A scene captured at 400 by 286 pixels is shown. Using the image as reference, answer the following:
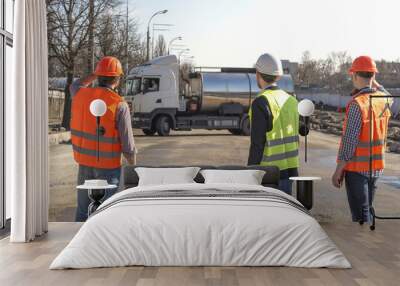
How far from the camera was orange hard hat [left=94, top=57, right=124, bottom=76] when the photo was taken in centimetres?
606

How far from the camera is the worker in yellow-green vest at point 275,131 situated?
5441 millimetres

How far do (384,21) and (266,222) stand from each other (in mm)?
3358

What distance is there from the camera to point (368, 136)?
5285 mm

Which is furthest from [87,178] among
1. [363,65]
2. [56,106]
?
[363,65]

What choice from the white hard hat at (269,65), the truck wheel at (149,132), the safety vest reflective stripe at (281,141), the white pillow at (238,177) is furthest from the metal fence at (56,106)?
the safety vest reflective stripe at (281,141)

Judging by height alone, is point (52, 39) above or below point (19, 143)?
above

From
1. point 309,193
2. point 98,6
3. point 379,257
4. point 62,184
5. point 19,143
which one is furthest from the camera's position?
point 98,6

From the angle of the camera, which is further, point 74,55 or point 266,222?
point 74,55

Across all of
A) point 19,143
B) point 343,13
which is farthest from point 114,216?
point 343,13

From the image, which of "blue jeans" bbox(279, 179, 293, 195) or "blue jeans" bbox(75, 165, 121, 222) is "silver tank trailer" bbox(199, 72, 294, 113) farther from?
"blue jeans" bbox(75, 165, 121, 222)

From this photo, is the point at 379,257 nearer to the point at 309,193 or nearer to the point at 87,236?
the point at 309,193

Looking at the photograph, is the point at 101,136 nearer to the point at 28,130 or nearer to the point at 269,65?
the point at 28,130

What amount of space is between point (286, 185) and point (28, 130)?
87.2 inches

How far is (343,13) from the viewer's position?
6.45 metres
